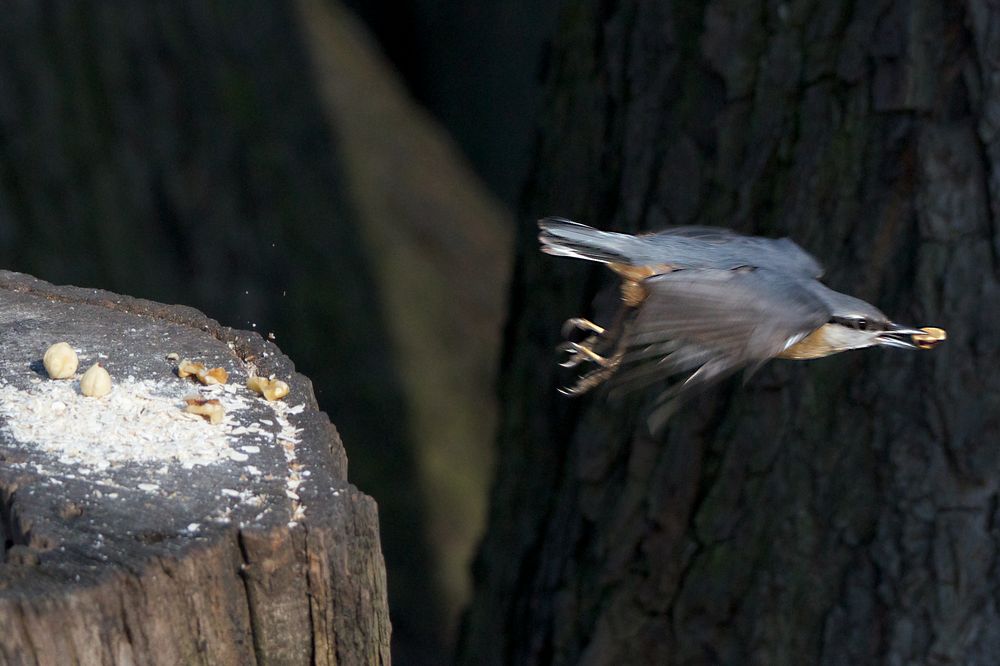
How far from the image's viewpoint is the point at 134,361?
69.6 inches

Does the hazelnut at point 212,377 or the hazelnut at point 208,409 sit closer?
the hazelnut at point 208,409

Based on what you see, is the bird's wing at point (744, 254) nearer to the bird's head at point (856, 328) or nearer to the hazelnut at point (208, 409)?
the bird's head at point (856, 328)

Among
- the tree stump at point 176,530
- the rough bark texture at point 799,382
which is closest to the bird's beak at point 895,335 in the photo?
the rough bark texture at point 799,382

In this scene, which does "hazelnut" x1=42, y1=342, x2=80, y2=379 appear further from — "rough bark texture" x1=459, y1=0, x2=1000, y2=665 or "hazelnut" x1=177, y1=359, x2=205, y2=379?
"rough bark texture" x1=459, y1=0, x2=1000, y2=665

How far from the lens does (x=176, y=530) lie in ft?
4.43

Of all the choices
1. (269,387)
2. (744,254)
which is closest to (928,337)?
(744,254)

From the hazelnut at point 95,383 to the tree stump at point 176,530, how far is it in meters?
0.01

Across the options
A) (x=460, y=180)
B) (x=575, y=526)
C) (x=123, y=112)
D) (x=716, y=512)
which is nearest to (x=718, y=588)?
(x=716, y=512)

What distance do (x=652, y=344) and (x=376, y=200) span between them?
360cm

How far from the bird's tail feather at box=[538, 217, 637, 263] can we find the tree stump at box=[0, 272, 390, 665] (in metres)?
0.42

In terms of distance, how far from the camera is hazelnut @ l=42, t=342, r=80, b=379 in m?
1.66

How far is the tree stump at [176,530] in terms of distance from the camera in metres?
1.26

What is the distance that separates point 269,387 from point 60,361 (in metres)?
0.28

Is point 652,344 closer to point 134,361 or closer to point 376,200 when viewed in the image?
point 134,361
